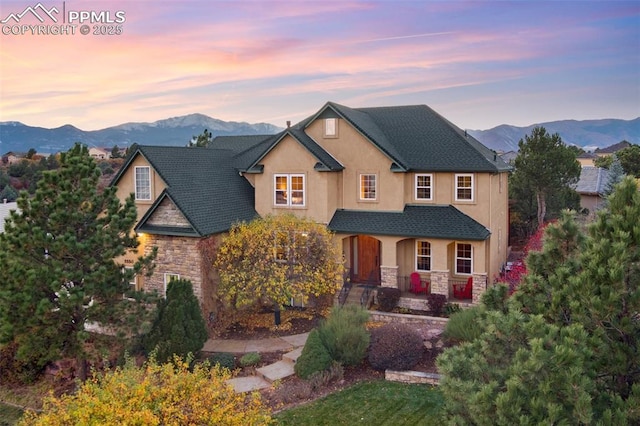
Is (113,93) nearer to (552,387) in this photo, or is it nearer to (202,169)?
(202,169)

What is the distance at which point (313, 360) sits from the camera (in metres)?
14.0

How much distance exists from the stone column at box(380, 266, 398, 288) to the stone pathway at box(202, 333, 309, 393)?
5.13m

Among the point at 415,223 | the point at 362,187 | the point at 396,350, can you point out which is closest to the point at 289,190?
the point at 362,187

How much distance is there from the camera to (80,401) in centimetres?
727

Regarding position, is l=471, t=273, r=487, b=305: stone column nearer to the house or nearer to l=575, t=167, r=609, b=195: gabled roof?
the house

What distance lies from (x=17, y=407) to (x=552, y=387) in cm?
1578

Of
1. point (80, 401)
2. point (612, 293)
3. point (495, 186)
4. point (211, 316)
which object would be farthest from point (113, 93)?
point (612, 293)

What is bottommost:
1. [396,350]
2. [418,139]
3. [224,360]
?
[224,360]

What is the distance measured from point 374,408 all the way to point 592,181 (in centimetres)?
4183

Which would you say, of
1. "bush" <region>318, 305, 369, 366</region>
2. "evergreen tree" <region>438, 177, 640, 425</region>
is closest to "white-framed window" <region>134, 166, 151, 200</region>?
"bush" <region>318, 305, 369, 366</region>

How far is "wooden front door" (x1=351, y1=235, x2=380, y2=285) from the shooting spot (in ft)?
77.9

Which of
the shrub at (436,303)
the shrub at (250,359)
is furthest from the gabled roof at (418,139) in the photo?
the shrub at (250,359)

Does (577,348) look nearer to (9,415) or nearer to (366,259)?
(9,415)

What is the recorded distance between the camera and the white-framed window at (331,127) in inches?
909
